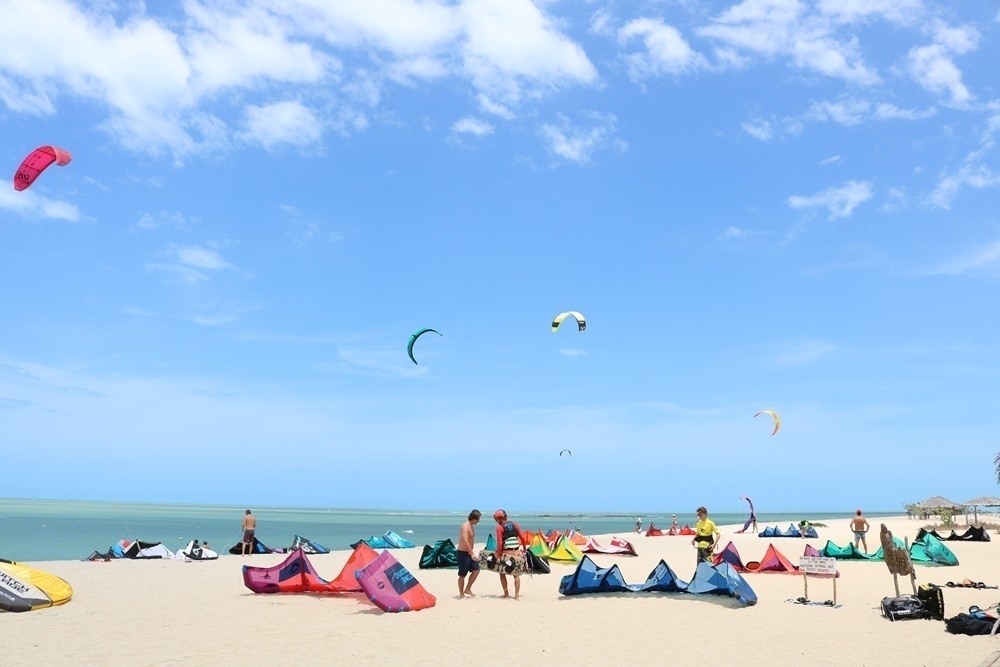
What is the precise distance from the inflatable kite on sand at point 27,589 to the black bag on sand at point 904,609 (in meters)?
10.6

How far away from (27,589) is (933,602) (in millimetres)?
11161

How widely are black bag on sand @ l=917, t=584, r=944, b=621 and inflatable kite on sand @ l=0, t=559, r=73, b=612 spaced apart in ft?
36.1

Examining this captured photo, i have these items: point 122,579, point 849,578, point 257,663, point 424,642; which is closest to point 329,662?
point 257,663

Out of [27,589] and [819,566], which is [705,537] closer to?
[819,566]

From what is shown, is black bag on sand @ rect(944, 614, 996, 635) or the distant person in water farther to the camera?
the distant person in water

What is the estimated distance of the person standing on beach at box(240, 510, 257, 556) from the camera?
70.3 feet

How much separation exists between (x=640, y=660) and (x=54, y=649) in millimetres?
5665

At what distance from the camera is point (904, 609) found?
9594 mm

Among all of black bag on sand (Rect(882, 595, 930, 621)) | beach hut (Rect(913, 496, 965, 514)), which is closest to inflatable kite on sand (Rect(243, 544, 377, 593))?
black bag on sand (Rect(882, 595, 930, 621))

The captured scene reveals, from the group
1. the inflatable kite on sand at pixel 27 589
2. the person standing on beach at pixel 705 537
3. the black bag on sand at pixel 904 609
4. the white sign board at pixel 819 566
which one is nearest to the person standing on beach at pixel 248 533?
the inflatable kite on sand at pixel 27 589

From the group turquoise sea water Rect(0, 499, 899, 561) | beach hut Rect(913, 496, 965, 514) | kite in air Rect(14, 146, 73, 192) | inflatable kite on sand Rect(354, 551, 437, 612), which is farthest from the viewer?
beach hut Rect(913, 496, 965, 514)

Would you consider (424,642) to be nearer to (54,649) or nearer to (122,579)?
(54,649)

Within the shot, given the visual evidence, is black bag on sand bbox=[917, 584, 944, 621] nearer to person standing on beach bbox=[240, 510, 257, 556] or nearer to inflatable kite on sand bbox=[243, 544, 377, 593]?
inflatable kite on sand bbox=[243, 544, 377, 593]

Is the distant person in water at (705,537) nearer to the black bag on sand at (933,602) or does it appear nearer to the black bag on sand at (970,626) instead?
the black bag on sand at (933,602)
